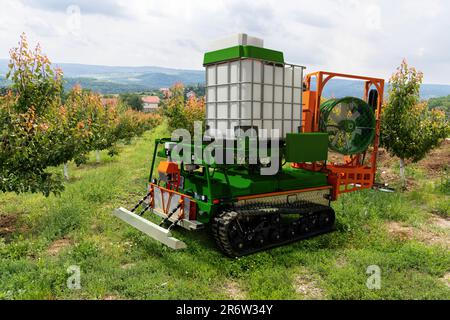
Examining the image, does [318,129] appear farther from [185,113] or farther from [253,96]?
[185,113]

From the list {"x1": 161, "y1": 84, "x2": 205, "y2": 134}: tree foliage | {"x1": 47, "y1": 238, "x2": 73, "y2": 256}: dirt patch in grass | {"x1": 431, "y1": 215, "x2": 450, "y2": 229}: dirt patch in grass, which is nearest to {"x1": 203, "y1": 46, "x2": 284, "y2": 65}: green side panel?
{"x1": 47, "y1": 238, "x2": 73, "y2": 256}: dirt patch in grass

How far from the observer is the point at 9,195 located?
1153cm

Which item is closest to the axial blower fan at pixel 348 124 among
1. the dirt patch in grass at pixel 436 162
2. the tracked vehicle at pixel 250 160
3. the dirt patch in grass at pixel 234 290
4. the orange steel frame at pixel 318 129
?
the tracked vehicle at pixel 250 160

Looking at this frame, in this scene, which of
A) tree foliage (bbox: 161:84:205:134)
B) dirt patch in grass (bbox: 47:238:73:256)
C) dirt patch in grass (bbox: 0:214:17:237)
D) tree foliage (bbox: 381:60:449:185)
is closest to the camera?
dirt patch in grass (bbox: 47:238:73:256)

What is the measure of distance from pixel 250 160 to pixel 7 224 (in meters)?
6.65

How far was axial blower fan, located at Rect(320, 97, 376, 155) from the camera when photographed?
28.2 ft

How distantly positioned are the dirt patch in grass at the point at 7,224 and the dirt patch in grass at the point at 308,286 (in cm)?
691

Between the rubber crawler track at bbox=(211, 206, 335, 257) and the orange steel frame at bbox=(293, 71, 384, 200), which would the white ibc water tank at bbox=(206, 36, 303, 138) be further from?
the rubber crawler track at bbox=(211, 206, 335, 257)

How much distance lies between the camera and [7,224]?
8.73 m

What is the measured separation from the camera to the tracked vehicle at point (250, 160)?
21.9 feet

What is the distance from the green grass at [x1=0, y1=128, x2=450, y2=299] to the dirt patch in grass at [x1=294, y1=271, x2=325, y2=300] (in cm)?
4

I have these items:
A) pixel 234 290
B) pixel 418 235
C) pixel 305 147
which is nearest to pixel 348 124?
pixel 305 147

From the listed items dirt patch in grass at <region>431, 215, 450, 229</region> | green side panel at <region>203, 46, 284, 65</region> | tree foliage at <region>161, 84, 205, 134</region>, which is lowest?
dirt patch in grass at <region>431, 215, 450, 229</region>

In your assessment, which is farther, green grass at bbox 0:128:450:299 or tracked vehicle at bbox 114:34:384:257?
tracked vehicle at bbox 114:34:384:257
